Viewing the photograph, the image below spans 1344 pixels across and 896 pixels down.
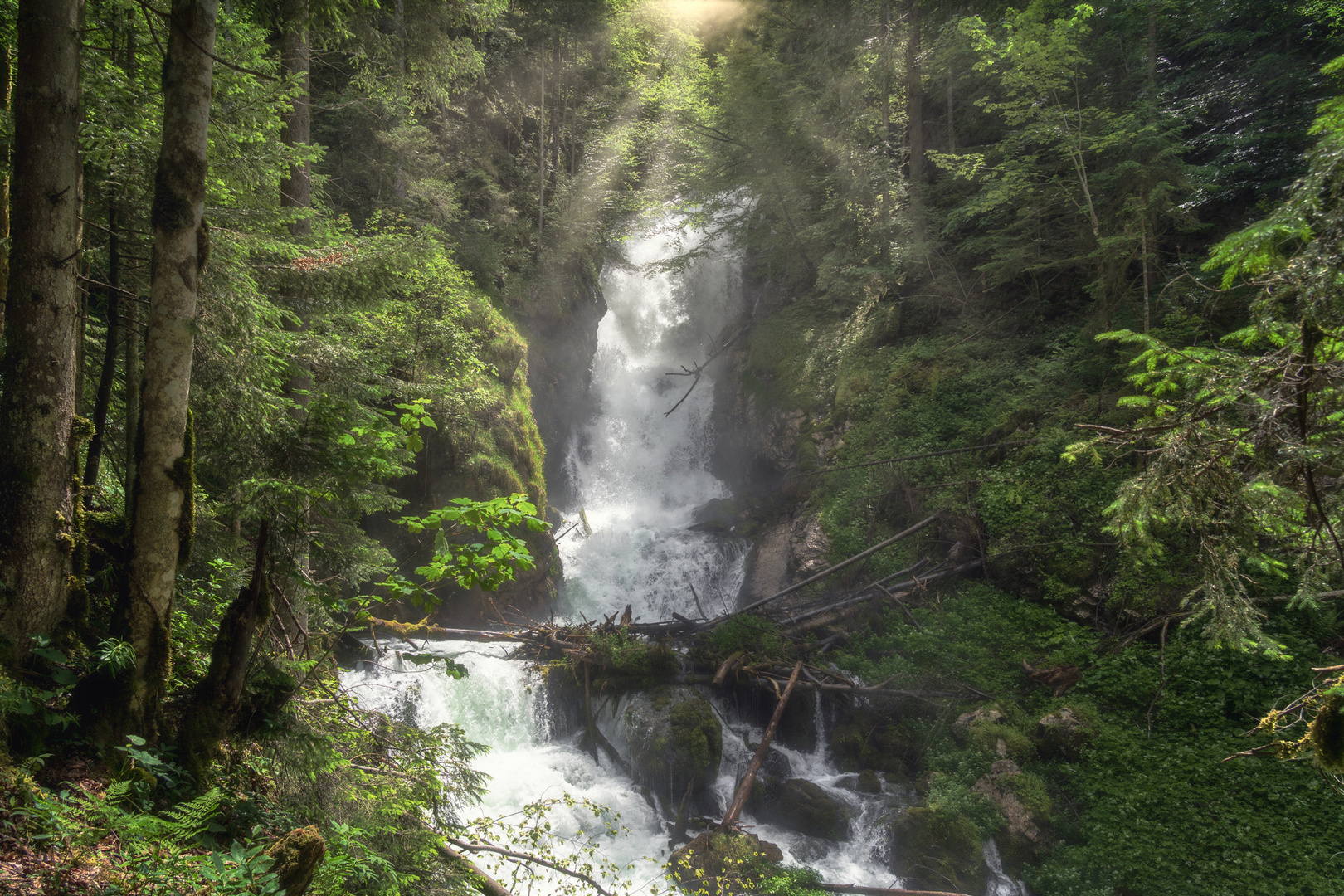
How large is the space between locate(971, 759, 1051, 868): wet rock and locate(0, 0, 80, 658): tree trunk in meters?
9.38

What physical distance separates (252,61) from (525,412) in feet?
37.7

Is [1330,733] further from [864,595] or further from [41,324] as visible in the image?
[864,595]

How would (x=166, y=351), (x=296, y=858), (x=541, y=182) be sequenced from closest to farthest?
1. (x=296, y=858)
2. (x=166, y=351)
3. (x=541, y=182)

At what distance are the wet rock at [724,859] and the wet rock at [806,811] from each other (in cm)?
77

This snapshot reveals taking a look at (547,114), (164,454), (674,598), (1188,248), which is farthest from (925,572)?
(547,114)

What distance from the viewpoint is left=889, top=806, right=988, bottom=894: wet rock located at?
7.24m

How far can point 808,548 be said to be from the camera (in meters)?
13.6

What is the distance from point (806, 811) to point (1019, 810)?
2694 mm

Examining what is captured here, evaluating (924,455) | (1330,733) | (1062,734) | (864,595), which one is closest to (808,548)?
(864,595)

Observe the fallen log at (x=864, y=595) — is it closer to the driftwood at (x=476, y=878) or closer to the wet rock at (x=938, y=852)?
the wet rock at (x=938, y=852)

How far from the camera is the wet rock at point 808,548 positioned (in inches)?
518

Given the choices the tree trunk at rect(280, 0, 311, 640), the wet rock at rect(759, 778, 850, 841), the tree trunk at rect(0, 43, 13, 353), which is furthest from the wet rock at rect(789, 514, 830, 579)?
the tree trunk at rect(0, 43, 13, 353)

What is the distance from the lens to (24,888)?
205 cm

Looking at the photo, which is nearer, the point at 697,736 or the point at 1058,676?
the point at 1058,676
